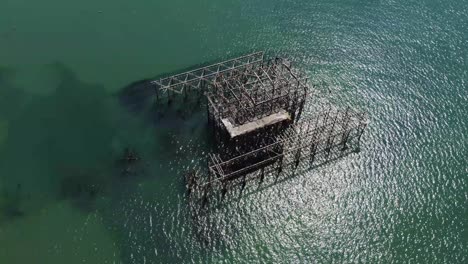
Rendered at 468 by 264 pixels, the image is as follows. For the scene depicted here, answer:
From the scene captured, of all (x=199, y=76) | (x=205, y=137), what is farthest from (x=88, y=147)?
(x=199, y=76)

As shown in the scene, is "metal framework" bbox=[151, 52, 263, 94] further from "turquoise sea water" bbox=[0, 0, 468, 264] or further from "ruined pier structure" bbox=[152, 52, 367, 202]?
"turquoise sea water" bbox=[0, 0, 468, 264]

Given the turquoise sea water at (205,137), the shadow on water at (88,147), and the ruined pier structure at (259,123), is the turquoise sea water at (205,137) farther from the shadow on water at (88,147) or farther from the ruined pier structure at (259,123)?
the ruined pier structure at (259,123)

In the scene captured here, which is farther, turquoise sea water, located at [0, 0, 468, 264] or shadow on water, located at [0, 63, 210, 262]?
shadow on water, located at [0, 63, 210, 262]

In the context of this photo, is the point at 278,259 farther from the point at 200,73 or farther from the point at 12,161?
the point at 12,161

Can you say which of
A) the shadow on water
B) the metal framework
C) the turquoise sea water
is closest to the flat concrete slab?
the turquoise sea water

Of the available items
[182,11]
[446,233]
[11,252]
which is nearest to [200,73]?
[182,11]

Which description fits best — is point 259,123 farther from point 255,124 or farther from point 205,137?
point 205,137

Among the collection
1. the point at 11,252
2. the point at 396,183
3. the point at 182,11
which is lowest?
the point at 11,252
